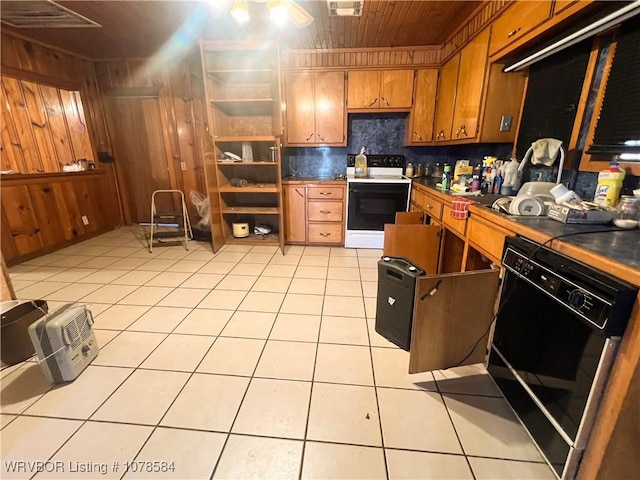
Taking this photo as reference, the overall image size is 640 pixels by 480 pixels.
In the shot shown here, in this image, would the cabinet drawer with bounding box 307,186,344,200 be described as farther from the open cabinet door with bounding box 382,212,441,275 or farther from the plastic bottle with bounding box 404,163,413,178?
the open cabinet door with bounding box 382,212,441,275

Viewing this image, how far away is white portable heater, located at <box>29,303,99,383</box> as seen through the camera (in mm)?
1419

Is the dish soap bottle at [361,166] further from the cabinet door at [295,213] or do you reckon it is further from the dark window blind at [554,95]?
the dark window blind at [554,95]

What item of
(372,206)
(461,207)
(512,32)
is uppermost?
(512,32)

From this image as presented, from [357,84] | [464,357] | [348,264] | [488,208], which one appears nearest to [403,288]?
[464,357]

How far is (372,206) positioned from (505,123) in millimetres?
1570

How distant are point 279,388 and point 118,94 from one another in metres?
4.81

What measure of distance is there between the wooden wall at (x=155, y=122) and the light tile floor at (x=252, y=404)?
2.50 m

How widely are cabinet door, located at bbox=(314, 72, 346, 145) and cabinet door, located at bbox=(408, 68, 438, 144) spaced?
0.89 m

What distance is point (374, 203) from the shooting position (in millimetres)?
3471

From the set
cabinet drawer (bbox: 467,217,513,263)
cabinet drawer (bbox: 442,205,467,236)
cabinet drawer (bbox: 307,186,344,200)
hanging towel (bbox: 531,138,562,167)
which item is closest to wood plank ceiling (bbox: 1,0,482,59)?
hanging towel (bbox: 531,138,562,167)

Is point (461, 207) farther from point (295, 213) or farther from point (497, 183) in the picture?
point (295, 213)

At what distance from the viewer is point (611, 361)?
0.84m

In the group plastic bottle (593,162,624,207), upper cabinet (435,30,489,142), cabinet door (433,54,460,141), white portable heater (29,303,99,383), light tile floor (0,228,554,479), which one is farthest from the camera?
cabinet door (433,54,460,141)

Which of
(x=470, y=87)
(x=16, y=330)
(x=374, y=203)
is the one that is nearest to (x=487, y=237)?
(x=470, y=87)
